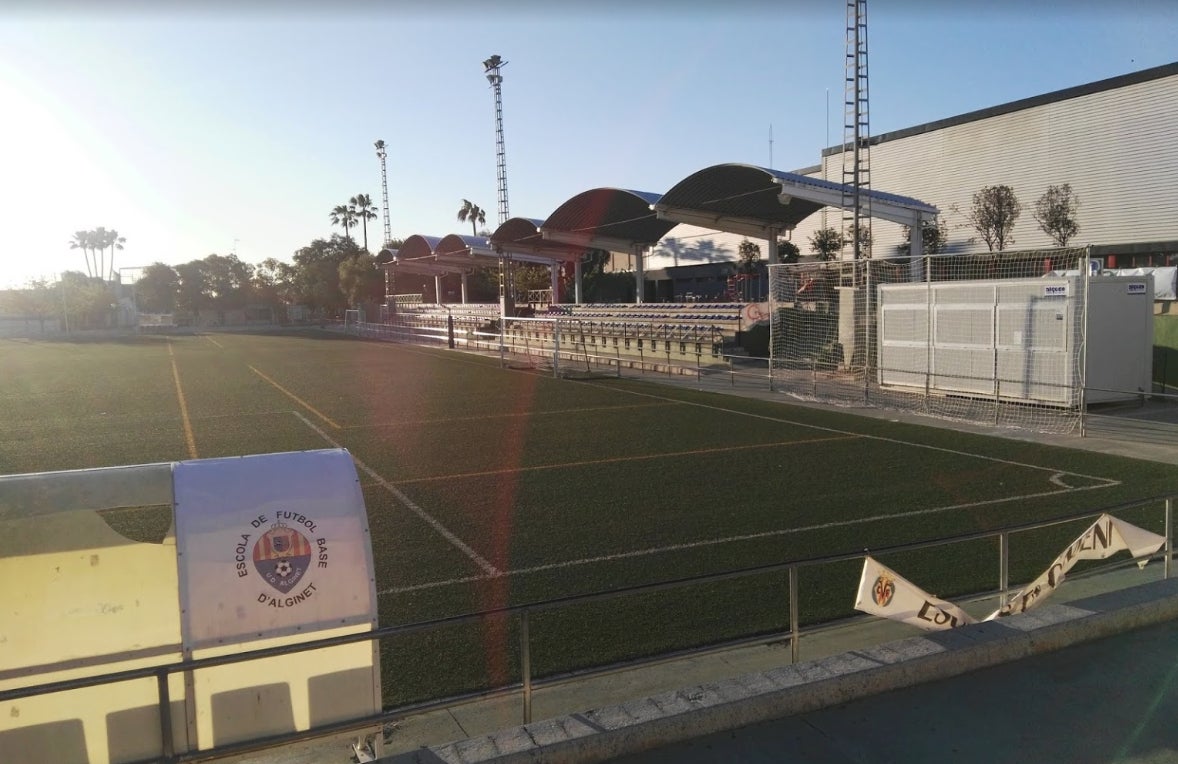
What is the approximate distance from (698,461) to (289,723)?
393 inches

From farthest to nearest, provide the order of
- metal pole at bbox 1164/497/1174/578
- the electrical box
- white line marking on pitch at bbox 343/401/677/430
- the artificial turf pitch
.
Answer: white line marking on pitch at bbox 343/401/677/430 < the electrical box < the artificial turf pitch < metal pole at bbox 1164/497/1174/578

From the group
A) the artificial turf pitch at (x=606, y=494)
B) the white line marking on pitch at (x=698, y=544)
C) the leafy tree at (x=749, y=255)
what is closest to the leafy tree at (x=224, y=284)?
the leafy tree at (x=749, y=255)

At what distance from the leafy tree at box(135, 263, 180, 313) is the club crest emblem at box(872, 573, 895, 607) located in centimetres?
12257

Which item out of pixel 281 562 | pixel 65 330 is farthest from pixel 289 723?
pixel 65 330

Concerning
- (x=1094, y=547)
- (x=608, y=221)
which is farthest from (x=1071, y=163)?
(x=1094, y=547)

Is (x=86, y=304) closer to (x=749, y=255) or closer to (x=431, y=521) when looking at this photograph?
(x=749, y=255)

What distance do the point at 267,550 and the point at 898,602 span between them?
3.63m

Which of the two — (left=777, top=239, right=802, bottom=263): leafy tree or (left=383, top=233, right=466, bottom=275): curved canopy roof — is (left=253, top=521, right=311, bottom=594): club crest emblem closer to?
(left=777, top=239, right=802, bottom=263): leafy tree

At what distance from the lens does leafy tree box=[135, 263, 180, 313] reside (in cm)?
11206

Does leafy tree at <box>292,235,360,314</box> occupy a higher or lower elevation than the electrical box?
higher

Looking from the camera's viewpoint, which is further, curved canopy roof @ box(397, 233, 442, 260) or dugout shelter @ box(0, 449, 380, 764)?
curved canopy roof @ box(397, 233, 442, 260)

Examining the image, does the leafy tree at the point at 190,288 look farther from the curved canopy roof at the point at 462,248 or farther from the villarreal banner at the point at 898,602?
the villarreal banner at the point at 898,602

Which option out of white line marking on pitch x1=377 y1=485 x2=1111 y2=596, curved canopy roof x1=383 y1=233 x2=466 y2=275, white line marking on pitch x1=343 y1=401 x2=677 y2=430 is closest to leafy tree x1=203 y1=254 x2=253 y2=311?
curved canopy roof x1=383 y1=233 x2=466 y2=275

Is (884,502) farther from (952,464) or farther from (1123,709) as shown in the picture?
(1123,709)
